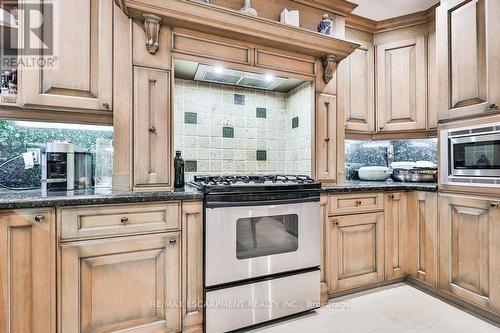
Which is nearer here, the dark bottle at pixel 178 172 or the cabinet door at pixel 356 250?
the dark bottle at pixel 178 172

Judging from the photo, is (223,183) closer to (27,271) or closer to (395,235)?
(27,271)

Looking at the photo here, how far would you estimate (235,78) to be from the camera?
2.15 m

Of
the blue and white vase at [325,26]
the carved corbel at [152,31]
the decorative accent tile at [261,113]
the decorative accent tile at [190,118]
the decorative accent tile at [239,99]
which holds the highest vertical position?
the blue and white vase at [325,26]

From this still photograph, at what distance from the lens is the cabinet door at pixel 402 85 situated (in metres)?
2.52

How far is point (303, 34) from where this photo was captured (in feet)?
6.43

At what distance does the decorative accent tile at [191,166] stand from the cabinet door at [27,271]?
106 centimetres

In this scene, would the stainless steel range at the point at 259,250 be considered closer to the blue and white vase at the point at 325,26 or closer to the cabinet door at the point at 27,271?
the cabinet door at the point at 27,271

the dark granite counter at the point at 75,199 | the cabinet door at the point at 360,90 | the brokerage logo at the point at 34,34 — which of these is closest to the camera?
the dark granite counter at the point at 75,199

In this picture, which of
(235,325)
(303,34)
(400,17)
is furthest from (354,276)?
(400,17)

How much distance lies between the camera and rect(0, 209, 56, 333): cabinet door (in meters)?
1.19

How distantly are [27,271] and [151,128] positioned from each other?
987mm

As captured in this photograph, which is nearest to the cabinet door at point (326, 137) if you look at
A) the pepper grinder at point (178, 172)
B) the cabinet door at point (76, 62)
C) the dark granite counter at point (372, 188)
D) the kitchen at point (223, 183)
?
the kitchen at point (223, 183)

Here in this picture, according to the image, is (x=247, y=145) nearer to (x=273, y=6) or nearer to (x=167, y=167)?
(x=167, y=167)

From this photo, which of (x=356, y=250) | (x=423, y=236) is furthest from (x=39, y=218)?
(x=423, y=236)
